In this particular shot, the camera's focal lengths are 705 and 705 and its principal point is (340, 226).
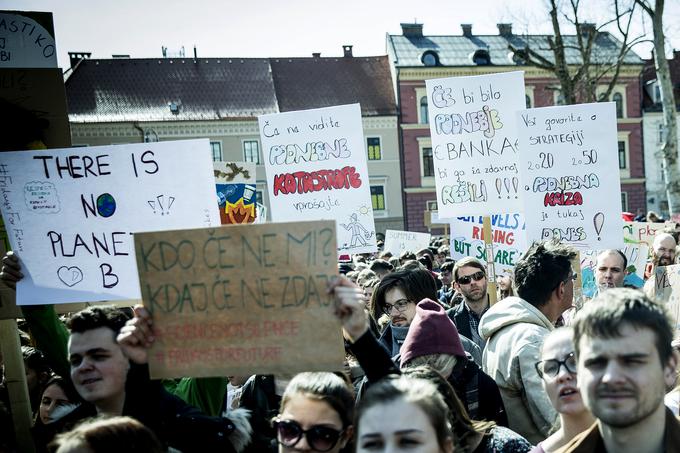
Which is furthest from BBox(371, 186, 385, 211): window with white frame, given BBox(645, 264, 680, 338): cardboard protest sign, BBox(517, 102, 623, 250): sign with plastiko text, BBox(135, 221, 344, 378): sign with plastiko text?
BBox(135, 221, 344, 378): sign with plastiko text

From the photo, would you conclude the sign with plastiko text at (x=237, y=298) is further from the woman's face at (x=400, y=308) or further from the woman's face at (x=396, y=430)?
the woman's face at (x=400, y=308)

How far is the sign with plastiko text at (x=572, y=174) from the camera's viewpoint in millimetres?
6125

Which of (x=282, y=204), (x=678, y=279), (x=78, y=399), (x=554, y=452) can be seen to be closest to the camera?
(x=554, y=452)

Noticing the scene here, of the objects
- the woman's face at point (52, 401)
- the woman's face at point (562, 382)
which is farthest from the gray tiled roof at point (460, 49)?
the woman's face at point (562, 382)

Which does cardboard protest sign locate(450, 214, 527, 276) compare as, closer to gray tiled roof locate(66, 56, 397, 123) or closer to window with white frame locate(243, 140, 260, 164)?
window with white frame locate(243, 140, 260, 164)

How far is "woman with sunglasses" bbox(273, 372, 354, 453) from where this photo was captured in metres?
2.43

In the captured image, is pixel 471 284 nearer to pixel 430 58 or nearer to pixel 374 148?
pixel 374 148

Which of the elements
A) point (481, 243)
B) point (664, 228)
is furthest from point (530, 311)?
point (664, 228)

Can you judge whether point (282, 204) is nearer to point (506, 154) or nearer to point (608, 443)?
point (506, 154)

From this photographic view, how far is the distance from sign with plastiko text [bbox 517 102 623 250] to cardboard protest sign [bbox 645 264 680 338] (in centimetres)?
111

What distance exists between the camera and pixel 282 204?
6715 mm

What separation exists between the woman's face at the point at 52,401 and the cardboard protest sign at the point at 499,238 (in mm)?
4650

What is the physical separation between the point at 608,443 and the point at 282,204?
195 inches

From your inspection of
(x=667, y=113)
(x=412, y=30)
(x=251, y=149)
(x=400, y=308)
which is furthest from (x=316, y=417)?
(x=412, y=30)
